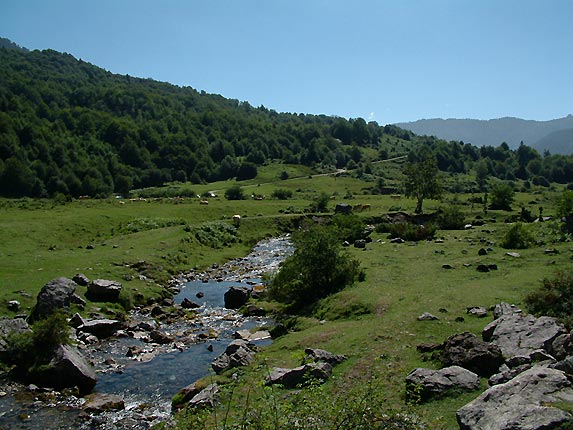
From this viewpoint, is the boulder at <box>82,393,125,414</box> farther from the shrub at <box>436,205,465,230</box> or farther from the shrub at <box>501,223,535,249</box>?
the shrub at <box>436,205,465,230</box>

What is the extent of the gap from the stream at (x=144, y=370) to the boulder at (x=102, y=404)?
312 millimetres

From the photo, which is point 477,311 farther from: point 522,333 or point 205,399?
point 205,399

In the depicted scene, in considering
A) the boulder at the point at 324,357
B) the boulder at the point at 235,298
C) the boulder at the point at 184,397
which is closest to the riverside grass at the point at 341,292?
the boulder at the point at 324,357

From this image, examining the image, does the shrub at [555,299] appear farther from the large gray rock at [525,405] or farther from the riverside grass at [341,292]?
the large gray rock at [525,405]

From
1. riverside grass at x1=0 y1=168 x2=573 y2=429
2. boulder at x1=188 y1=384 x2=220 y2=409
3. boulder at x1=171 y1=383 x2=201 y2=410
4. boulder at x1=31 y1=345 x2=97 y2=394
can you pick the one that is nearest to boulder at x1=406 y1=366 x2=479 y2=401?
riverside grass at x1=0 y1=168 x2=573 y2=429

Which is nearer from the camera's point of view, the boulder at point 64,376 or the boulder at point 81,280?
the boulder at point 64,376

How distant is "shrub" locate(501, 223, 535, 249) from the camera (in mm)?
53875

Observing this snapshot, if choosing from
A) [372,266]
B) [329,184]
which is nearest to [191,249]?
[372,266]

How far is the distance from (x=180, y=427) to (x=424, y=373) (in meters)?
11.1

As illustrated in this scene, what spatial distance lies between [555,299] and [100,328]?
28490mm

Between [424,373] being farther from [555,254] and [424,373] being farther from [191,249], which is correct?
[191,249]

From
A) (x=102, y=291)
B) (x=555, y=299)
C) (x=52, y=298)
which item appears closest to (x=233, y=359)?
(x=52, y=298)

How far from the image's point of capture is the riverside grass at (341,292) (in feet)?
68.5

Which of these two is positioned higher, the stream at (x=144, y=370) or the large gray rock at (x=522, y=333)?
the large gray rock at (x=522, y=333)
